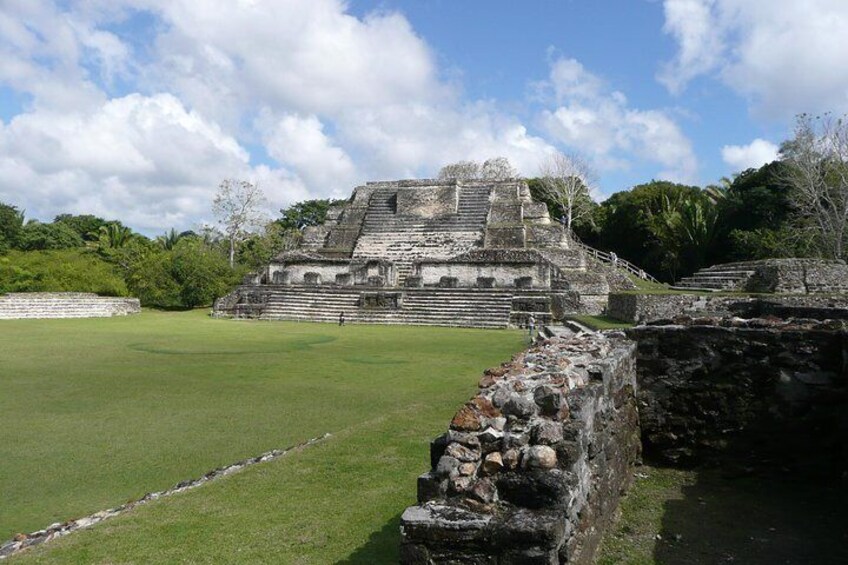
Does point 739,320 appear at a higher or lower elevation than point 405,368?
higher

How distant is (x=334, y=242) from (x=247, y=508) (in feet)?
78.8

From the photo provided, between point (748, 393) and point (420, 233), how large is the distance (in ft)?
73.8

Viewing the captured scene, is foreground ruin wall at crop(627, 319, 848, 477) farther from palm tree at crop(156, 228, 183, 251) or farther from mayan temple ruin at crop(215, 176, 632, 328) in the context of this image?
palm tree at crop(156, 228, 183, 251)

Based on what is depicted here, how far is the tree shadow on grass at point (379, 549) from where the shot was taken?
3.30 metres

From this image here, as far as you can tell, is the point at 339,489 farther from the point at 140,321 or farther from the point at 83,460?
the point at 140,321

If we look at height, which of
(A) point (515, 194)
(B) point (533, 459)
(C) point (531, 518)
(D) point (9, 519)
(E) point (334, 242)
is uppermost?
(A) point (515, 194)

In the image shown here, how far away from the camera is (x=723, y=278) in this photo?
17906 mm

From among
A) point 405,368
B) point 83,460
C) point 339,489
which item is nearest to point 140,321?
point 405,368

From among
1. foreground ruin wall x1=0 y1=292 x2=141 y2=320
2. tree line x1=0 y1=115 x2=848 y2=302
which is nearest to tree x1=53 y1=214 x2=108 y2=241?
tree line x1=0 y1=115 x2=848 y2=302

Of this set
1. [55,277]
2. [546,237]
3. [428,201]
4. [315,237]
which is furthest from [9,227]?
[546,237]

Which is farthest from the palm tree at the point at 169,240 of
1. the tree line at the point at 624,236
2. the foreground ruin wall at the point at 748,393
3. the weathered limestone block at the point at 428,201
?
the foreground ruin wall at the point at 748,393

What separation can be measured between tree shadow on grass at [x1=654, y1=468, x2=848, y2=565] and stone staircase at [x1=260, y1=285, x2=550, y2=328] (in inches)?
549

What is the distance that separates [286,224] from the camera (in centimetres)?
5612

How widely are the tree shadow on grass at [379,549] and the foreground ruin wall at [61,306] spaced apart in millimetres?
21840
